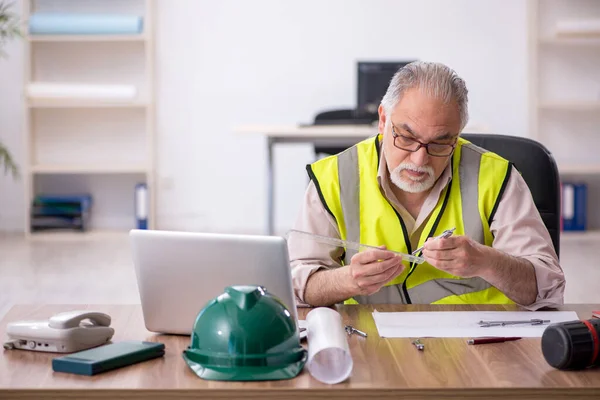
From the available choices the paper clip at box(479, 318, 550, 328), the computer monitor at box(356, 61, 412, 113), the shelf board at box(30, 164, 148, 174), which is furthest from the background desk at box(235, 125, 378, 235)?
the paper clip at box(479, 318, 550, 328)

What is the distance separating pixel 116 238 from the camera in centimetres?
614

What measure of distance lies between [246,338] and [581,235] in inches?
215

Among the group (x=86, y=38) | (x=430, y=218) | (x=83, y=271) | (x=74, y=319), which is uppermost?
(x=86, y=38)

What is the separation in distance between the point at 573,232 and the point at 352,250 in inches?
187

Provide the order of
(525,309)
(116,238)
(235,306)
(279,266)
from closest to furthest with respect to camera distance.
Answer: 1. (235,306)
2. (279,266)
3. (525,309)
4. (116,238)

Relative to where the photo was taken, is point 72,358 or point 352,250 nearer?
point 72,358

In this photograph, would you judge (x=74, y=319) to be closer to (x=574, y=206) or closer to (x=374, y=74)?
(x=374, y=74)

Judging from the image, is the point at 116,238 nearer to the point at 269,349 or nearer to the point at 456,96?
the point at 456,96

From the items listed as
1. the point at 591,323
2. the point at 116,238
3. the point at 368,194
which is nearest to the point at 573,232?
the point at 116,238

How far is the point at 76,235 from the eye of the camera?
247 inches

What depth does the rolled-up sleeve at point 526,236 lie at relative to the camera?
1744mm

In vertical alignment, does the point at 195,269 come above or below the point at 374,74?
below

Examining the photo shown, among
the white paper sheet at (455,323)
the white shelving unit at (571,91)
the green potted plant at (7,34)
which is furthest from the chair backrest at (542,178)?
the green potted plant at (7,34)

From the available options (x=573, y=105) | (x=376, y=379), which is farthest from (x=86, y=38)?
(x=376, y=379)
